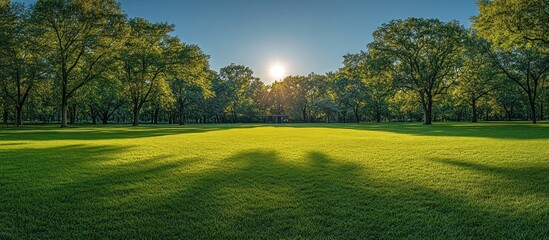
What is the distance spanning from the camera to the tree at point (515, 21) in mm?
24875

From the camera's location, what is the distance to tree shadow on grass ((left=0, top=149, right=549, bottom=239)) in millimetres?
4133

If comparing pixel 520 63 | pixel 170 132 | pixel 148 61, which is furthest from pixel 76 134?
pixel 520 63

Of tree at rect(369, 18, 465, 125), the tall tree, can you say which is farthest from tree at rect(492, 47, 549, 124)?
the tall tree

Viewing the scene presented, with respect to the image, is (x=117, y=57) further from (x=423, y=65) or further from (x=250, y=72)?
(x=250, y=72)

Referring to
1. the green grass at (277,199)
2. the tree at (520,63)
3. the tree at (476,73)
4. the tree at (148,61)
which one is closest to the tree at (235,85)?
the tree at (148,61)

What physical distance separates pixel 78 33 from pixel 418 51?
45352 millimetres

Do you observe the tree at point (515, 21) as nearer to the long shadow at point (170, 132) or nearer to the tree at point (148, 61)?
the long shadow at point (170, 132)

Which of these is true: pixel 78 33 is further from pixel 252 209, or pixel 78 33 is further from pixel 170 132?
pixel 252 209

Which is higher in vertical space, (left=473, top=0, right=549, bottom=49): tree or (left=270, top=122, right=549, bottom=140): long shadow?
(left=473, top=0, right=549, bottom=49): tree

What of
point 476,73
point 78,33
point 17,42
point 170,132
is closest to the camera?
point 170,132

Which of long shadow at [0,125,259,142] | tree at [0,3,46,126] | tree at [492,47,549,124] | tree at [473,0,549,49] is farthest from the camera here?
tree at [492,47,549,124]

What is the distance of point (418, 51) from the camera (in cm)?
4512

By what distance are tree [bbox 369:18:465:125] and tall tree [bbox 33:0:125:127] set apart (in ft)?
117

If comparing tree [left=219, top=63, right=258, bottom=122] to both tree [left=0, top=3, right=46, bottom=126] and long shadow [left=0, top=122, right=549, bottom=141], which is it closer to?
tree [left=0, top=3, right=46, bottom=126]
